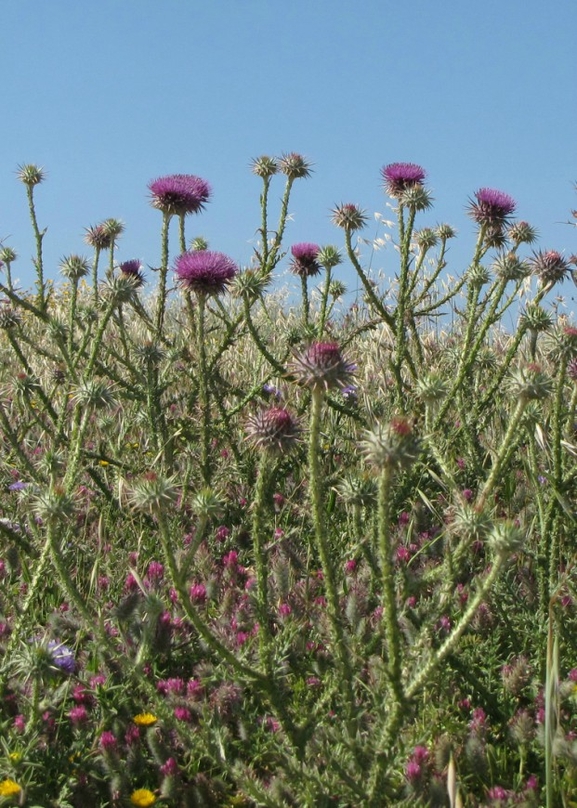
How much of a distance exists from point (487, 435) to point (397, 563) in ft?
5.12

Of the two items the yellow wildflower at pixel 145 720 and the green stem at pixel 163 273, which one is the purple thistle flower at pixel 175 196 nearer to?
the green stem at pixel 163 273

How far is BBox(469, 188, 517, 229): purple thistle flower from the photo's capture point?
4.55 meters

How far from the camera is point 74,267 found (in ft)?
15.7

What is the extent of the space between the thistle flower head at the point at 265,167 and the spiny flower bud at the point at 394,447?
3764 millimetres

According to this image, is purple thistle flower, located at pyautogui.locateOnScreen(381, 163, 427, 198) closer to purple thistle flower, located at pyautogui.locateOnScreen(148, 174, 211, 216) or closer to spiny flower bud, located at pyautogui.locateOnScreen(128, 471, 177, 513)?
purple thistle flower, located at pyautogui.locateOnScreen(148, 174, 211, 216)

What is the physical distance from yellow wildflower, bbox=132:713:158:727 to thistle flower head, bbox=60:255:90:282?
264 centimetres

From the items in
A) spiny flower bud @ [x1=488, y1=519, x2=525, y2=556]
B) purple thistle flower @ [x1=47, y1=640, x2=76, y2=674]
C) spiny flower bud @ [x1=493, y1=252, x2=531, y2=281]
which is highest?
spiny flower bud @ [x1=493, y1=252, x2=531, y2=281]

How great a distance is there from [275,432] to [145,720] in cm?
101

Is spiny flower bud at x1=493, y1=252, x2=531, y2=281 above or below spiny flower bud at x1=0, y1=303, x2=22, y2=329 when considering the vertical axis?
above

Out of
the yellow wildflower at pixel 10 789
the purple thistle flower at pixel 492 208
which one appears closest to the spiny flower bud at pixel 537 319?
the purple thistle flower at pixel 492 208

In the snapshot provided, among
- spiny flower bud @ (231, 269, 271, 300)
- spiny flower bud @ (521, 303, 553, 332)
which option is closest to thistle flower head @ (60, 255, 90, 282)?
spiny flower bud @ (231, 269, 271, 300)

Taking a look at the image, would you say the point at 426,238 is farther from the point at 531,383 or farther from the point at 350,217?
the point at 531,383

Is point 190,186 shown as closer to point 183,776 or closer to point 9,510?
point 9,510

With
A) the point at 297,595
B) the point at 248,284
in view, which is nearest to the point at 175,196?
the point at 248,284
